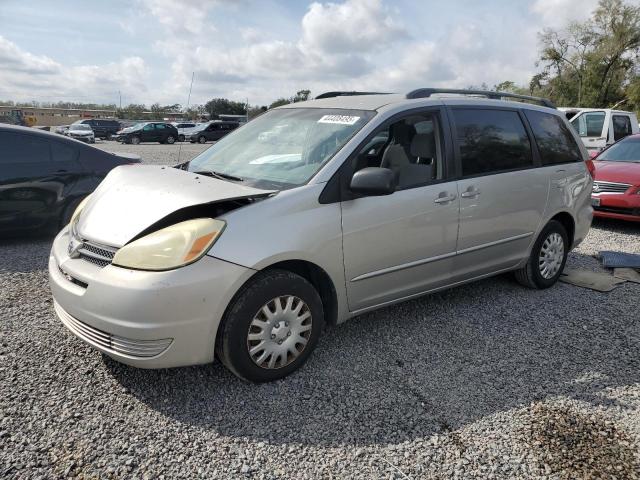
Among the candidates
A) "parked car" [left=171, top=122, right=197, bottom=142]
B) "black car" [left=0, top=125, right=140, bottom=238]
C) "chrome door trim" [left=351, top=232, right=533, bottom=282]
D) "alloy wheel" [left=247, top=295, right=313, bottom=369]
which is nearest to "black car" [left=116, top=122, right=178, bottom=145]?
"parked car" [left=171, top=122, right=197, bottom=142]

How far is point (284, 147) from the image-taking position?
3717mm

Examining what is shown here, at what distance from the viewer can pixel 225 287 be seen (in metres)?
2.74

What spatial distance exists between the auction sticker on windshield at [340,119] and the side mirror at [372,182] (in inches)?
21.7

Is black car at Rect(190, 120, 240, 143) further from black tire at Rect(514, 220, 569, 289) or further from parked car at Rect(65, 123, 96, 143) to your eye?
black tire at Rect(514, 220, 569, 289)

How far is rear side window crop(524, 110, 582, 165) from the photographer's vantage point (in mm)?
4730

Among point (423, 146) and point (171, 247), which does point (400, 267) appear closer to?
point (423, 146)

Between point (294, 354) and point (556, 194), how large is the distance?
123 inches

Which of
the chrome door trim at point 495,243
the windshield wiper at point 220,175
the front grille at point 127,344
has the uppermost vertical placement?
the windshield wiper at point 220,175

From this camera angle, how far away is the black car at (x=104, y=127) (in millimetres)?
38500

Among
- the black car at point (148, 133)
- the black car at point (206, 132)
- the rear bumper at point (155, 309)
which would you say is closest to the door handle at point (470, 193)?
the rear bumper at point (155, 309)

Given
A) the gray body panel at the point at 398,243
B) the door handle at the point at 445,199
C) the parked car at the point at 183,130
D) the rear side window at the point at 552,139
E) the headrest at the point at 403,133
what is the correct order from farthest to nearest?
1. the parked car at the point at 183,130
2. the rear side window at the point at 552,139
3. the headrest at the point at 403,133
4. the door handle at the point at 445,199
5. the gray body panel at the point at 398,243

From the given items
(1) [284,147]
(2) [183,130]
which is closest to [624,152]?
(1) [284,147]

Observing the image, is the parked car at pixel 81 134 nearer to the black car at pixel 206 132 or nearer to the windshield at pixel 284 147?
the black car at pixel 206 132

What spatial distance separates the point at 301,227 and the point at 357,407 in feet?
3.62
